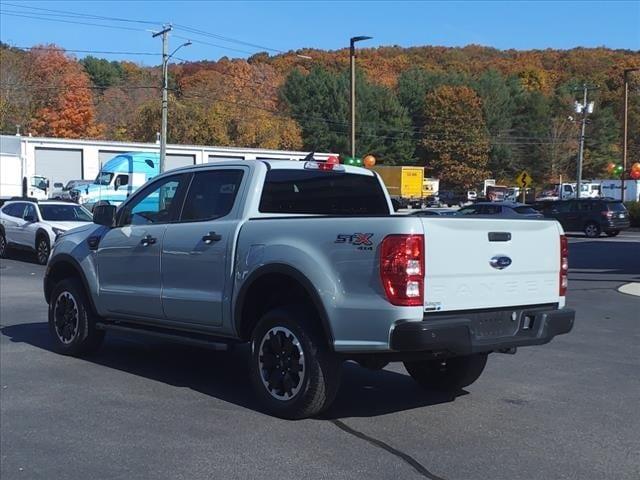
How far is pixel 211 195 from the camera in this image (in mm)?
7145

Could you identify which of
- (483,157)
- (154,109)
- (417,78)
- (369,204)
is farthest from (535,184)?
(369,204)

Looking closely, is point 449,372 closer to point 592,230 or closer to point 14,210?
point 14,210

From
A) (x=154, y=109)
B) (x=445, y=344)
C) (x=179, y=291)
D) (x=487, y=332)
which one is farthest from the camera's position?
(x=154, y=109)

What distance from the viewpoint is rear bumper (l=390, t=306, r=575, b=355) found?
210 inches

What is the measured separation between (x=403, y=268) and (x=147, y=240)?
10.1 feet

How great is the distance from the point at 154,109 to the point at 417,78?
39.3 m

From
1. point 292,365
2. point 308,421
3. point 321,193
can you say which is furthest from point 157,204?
point 308,421

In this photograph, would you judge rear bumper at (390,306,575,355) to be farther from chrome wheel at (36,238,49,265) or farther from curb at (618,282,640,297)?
chrome wheel at (36,238,49,265)

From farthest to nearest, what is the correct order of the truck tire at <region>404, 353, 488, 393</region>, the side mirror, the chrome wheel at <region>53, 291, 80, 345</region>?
the chrome wheel at <region>53, 291, 80, 345</region>, the side mirror, the truck tire at <region>404, 353, 488, 393</region>

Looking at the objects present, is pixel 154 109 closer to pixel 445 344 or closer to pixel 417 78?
pixel 417 78

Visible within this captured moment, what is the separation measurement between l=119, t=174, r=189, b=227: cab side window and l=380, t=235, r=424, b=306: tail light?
2733 millimetres

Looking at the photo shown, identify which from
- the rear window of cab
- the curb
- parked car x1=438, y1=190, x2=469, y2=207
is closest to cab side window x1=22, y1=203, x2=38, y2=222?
the curb

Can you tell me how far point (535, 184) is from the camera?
96375 millimetres

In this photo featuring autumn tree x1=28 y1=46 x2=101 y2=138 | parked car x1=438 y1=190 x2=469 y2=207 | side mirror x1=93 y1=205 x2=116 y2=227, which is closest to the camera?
side mirror x1=93 y1=205 x2=116 y2=227
